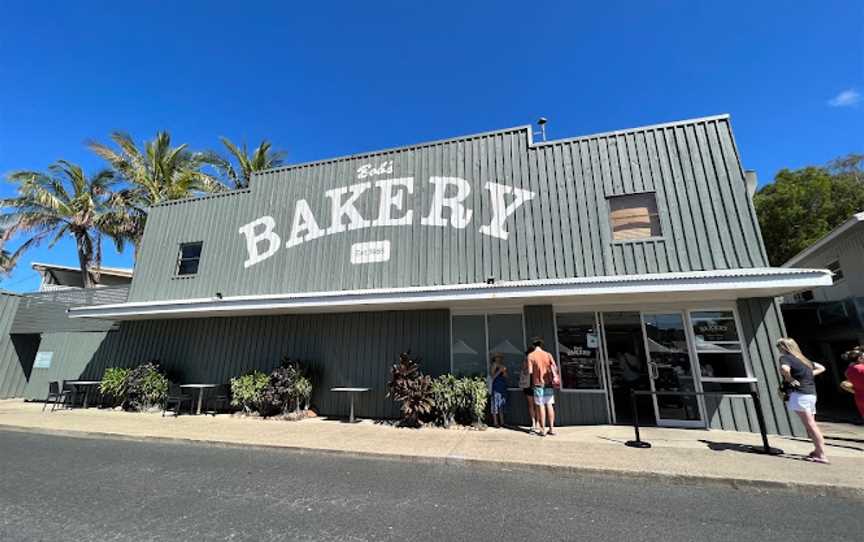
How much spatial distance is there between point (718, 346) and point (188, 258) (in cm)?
1528

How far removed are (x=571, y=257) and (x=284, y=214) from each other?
8.62 m

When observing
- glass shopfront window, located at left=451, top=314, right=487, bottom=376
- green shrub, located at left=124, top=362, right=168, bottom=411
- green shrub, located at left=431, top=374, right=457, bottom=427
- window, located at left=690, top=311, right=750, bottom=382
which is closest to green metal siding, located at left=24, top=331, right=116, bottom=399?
green shrub, located at left=124, top=362, right=168, bottom=411

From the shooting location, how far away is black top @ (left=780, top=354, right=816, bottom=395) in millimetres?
5570

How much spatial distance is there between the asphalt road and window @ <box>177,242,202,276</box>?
26.5ft

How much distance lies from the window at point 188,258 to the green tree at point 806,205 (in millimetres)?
27254

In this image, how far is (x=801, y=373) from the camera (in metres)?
5.64

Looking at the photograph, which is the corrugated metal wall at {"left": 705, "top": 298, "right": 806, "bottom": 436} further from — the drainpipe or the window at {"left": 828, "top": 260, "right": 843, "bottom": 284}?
the window at {"left": 828, "top": 260, "right": 843, "bottom": 284}

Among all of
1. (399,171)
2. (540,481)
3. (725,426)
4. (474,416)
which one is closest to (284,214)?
(399,171)

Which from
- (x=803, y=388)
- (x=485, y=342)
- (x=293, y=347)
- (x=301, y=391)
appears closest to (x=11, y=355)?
(x=293, y=347)

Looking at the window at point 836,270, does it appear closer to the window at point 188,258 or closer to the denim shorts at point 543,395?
the denim shorts at point 543,395

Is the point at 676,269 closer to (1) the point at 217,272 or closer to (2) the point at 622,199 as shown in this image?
(2) the point at 622,199

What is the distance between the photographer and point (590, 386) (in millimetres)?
8625

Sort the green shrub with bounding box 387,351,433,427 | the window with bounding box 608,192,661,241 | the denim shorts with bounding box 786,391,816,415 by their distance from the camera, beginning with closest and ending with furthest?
the denim shorts with bounding box 786,391,816,415, the green shrub with bounding box 387,351,433,427, the window with bounding box 608,192,661,241

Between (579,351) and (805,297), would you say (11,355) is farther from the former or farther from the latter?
(805,297)
